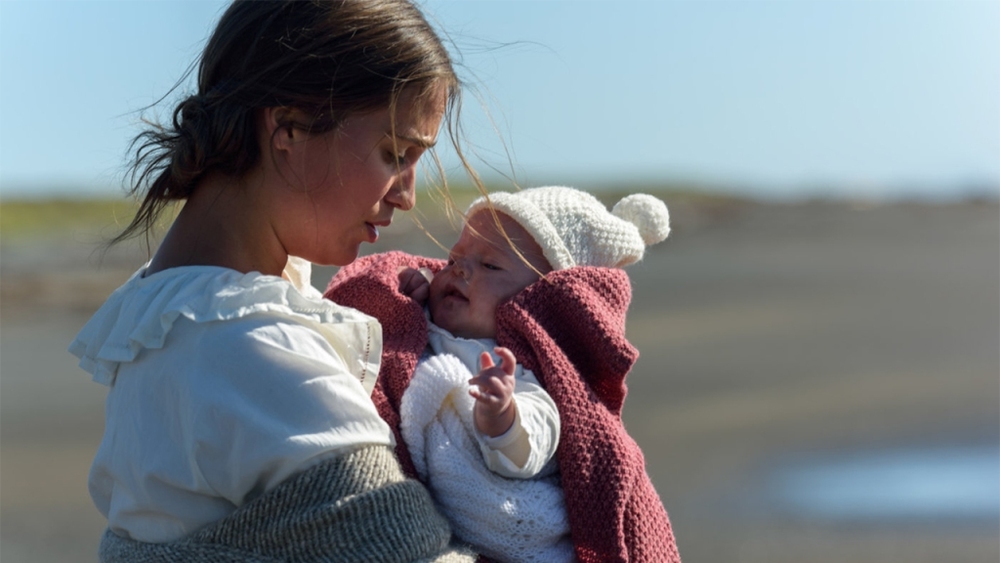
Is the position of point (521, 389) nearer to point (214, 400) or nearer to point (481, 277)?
point (481, 277)

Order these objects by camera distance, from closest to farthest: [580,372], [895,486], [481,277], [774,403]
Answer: [580,372]
[481,277]
[895,486]
[774,403]

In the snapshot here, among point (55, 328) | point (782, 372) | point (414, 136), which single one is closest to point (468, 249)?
point (414, 136)

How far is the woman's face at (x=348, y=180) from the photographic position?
1.89 meters

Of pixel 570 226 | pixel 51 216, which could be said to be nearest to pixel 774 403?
pixel 570 226

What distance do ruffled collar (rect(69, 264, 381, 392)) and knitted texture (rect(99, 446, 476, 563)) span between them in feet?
0.85

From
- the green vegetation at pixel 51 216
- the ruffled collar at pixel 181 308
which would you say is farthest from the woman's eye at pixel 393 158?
the green vegetation at pixel 51 216

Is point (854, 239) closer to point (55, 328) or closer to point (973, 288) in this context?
point (973, 288)

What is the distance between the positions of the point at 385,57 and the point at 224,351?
0.58m

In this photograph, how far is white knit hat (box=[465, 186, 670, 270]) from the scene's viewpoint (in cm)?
242

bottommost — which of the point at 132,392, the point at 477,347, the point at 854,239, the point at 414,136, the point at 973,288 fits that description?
the point at 854,239

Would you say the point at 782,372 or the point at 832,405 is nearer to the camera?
the point at 832,405

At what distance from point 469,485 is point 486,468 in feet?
0.15

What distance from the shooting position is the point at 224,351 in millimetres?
1693

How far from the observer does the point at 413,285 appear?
247 centimetres
